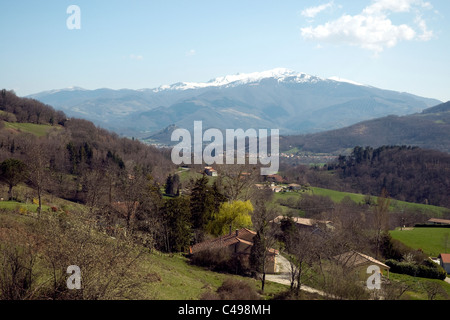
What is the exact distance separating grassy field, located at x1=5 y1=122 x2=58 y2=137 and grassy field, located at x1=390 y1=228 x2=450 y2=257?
68.5 m

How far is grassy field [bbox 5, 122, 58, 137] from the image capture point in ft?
218

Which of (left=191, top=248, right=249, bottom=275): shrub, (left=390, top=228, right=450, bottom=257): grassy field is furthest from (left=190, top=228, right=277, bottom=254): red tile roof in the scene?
(left=390, top=228, right=450, bottom=257): grassy field

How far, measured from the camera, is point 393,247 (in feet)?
116

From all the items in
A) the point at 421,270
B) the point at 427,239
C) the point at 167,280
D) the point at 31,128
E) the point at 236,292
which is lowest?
the point at 427,239

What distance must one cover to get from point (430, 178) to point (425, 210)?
24.3 metres

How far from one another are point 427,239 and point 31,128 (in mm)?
75870

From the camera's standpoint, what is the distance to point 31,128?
7031cm

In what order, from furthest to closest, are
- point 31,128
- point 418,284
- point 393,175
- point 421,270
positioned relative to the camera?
1. point 393,175
2. point 31,128
3. point 421,270
4. point 418,284

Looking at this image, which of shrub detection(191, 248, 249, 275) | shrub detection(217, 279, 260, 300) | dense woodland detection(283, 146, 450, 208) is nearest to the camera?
shrub detection(217, 279, 260, 300)

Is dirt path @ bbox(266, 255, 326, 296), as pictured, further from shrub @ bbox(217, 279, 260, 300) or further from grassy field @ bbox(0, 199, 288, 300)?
shrub @ bbox(217, 279, 260, 300)

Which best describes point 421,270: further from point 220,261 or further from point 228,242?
point 220,261

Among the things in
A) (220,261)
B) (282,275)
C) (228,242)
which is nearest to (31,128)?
(228,242)
